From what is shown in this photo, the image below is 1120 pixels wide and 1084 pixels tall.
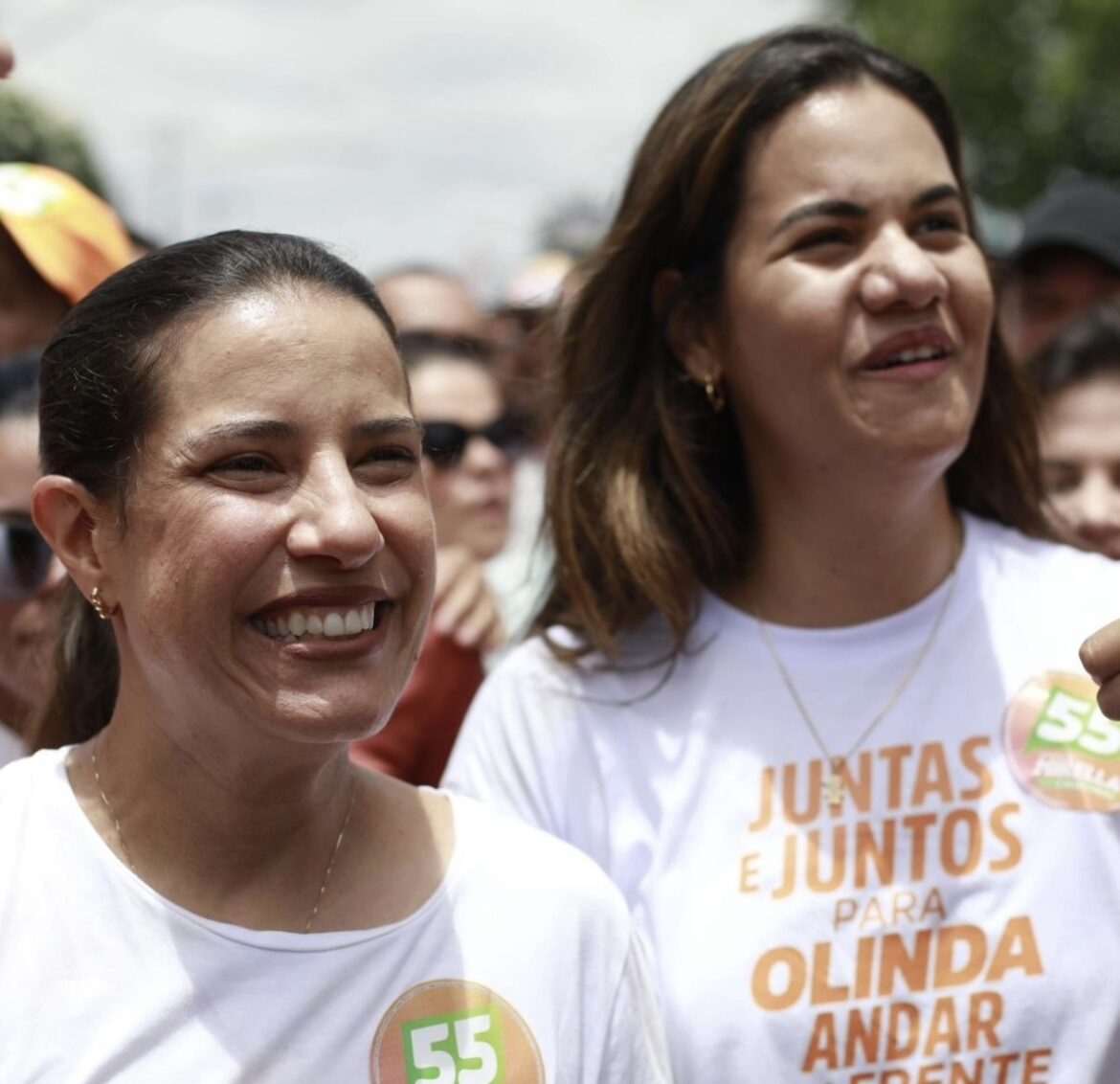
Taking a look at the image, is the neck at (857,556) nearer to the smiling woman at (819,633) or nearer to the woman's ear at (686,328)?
the smiling woman at (819,633)

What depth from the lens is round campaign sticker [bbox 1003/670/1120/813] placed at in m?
2.48

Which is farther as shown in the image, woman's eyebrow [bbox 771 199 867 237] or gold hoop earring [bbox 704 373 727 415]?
gold hoop earring [bbox 704 373 727 415]

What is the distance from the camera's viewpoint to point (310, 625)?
6.34 ft

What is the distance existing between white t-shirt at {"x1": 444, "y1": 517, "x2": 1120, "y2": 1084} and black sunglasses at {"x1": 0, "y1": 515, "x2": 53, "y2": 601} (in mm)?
732

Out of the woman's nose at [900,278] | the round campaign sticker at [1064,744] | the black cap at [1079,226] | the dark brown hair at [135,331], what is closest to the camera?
the dark brown hair at [135,331]

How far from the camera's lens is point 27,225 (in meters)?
3.34

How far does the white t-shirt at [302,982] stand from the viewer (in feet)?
6.17

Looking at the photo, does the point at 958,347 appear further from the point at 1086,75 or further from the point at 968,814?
the point at 1086,75

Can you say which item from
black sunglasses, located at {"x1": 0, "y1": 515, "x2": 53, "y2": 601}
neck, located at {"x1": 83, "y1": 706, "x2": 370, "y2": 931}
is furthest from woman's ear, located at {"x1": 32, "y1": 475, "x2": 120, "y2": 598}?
black sunglasses, located at {"x1": 0, "y1": 515, "x2": 53, "y2": 601}

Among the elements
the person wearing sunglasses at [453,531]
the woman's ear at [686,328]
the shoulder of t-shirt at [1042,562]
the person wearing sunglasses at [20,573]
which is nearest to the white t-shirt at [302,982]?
the person wearing sunglasses at [20,573]

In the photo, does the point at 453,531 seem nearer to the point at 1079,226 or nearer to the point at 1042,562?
the point at 1042,562

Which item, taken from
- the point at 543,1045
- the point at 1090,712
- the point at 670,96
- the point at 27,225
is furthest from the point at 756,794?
the point at 27,225

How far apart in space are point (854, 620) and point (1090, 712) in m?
0.39

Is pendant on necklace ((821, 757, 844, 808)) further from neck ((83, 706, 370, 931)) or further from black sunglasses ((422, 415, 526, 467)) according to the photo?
black sunglasses ((422, 415, 526, 467))
